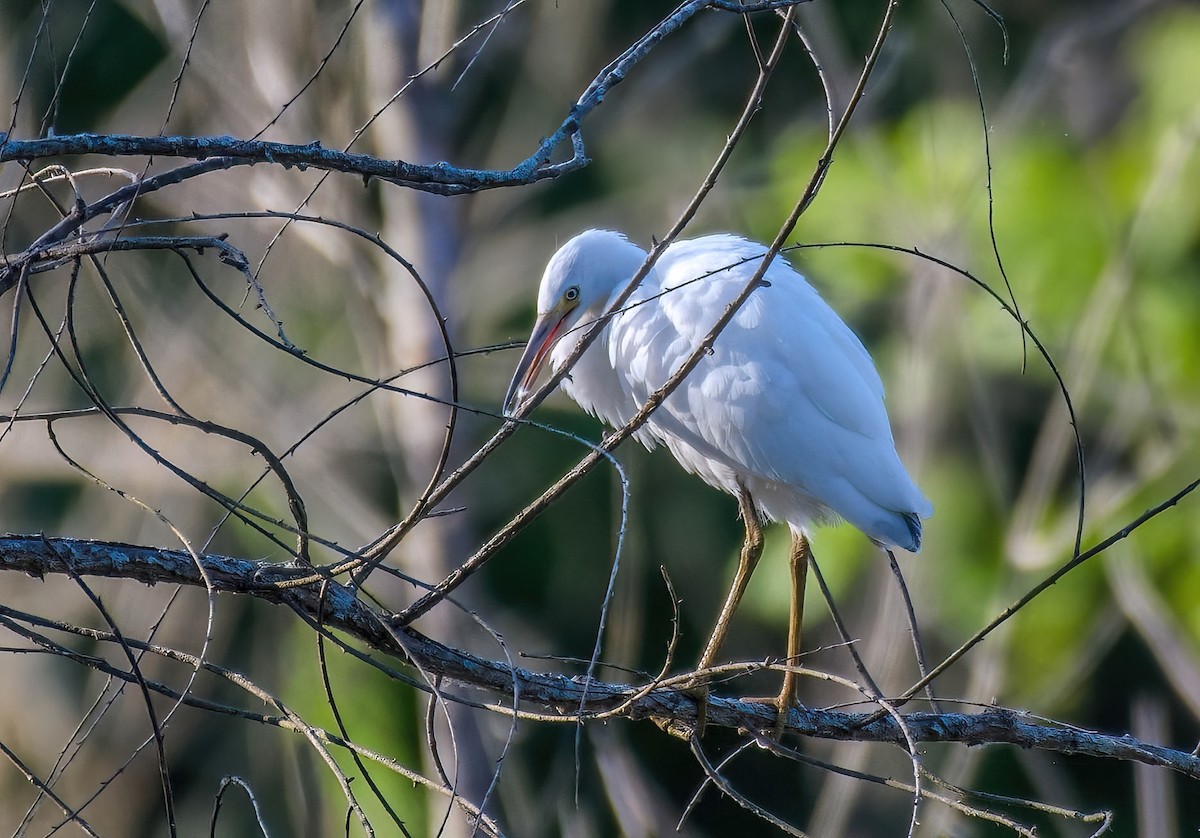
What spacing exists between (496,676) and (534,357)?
3.45 feet

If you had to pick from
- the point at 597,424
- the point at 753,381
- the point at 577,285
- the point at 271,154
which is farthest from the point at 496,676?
the point at 597,424

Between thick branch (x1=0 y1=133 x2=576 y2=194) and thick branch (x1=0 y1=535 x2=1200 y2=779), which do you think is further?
thick branch (x1=0 y1=535 x2=1200 y2=779)

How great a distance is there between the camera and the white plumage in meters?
2.52

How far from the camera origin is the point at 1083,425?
20.4ft

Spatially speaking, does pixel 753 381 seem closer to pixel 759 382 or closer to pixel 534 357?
pixel 759 382

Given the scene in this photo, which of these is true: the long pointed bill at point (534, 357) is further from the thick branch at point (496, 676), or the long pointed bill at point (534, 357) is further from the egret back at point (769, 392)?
the thick branch at point (496, 676)

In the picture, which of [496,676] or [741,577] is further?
[741,577]

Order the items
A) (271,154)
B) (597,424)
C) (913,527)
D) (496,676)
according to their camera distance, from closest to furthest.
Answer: (271,154) → (496,676) → (913,527) → (597,424)

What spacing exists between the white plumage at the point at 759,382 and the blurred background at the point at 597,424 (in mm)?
2552

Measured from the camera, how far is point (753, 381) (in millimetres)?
2551

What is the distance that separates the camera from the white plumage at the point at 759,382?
2.52 m

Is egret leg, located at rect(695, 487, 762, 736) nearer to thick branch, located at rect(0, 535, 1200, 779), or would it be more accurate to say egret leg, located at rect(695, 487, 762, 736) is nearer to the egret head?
thick branch, located at rect(0, 535, 1200, 779)

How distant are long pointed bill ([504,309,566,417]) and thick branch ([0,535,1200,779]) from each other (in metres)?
0.77

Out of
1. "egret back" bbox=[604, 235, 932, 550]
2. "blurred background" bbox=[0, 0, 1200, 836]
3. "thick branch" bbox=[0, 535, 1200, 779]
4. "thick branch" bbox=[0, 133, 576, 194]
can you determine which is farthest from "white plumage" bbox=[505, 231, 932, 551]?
"blurred background" bbox=[0, 0, 1200, 836]
